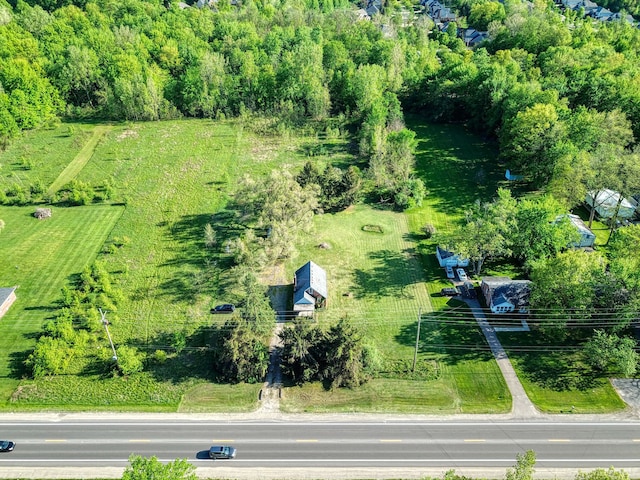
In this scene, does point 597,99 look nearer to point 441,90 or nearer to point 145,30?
point 441,90

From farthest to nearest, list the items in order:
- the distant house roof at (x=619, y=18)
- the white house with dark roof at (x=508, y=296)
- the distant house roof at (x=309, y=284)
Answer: the distant house roof at (x=619, y=18), the distant house roof at (x=309, y=284), the white house with dark roof at (x=508, y=296)

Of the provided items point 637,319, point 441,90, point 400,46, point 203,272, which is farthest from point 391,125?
point 637,319

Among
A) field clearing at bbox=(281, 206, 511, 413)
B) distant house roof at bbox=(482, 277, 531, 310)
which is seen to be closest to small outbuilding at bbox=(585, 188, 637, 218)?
distant house roof at bbox=(482, 277, 531, 310)

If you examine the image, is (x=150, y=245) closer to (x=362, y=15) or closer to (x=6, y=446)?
(x=6, y=446)

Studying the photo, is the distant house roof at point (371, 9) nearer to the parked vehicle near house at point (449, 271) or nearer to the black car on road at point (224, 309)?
the parked vehicle near house at point (449, 271)

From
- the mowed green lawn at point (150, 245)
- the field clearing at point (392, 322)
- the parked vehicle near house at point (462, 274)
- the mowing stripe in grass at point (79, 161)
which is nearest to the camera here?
the field clearing at point (392, 322)

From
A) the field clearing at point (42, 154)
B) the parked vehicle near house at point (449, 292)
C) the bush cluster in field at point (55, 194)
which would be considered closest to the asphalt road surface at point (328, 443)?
the parked vehicle near house at point (449, 292)

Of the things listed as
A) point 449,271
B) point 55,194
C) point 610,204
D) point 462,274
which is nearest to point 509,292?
point 462,274
